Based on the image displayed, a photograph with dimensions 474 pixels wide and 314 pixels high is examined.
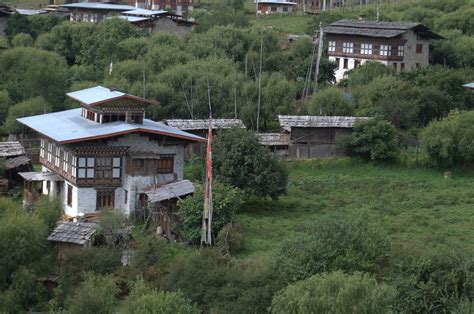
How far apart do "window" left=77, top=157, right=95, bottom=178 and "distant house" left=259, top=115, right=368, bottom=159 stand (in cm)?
1402

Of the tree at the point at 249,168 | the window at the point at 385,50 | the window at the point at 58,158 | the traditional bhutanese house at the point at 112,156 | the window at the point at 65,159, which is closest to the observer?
the traditional bhutanese house at the point at 112,156

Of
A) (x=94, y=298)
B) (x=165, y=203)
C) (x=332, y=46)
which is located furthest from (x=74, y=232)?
(x=332, y=46)

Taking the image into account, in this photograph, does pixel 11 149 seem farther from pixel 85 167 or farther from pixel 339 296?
pixel 339 296

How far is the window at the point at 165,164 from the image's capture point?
50.2 metres

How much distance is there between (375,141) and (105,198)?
53.8 ft

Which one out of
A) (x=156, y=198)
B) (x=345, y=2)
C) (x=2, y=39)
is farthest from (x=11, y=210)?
(x=345, y=2)

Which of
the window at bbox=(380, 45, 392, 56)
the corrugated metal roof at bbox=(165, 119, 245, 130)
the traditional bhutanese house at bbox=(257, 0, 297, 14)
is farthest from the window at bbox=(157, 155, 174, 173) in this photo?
the traditional bhutanese house at bbox=(257, 0, 297, 14)

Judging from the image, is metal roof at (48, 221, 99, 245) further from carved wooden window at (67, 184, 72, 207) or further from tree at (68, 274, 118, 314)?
tree at (68, 274, 118, 314)

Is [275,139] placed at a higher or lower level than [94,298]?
higher

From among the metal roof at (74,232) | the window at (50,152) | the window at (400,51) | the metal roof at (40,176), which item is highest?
the window at (400,51)

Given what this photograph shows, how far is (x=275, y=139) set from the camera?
60.6 m

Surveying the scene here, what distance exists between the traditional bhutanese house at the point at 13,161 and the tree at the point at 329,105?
18.7 meters

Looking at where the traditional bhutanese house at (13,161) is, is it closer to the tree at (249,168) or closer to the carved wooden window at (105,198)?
the carved wooden window at (105,198)

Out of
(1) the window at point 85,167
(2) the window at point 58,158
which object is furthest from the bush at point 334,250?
(2) the window at point 58,158
